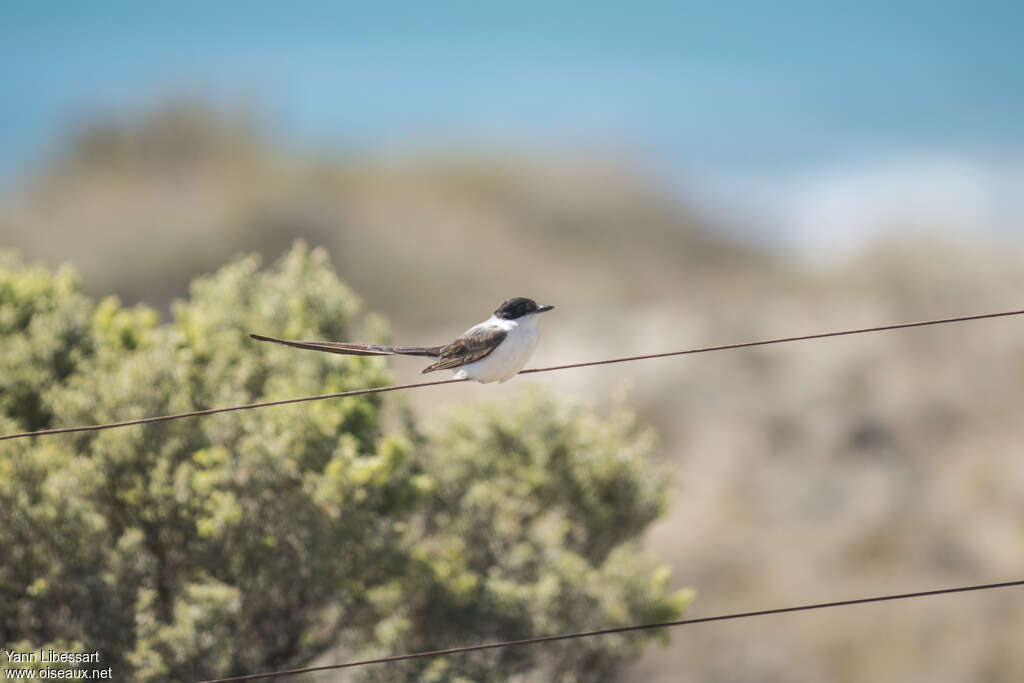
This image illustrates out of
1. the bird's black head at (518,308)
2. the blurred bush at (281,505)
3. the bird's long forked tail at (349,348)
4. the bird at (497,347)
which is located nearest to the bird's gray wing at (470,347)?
the bird at (497,347)

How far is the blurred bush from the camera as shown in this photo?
13172 millimetres

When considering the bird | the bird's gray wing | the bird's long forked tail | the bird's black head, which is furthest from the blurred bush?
the bird's long forked tail

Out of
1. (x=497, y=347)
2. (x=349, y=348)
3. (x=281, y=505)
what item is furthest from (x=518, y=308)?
(x=281, y=505)

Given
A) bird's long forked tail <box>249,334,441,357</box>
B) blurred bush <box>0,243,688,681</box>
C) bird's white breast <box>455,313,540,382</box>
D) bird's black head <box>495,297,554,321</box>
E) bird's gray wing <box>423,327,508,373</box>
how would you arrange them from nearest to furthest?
bird's long forked tail <box>249,334,441,357</box>, bird's white breast <box>455,313,540,382</box>, bird's gray wing <box>423,327,508,373</box>, bird's black head <box>495,297,554,321</box>, blurred bush <box>0,243,688,681</box>

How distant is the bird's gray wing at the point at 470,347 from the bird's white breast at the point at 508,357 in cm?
5

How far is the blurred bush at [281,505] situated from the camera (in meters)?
13.2

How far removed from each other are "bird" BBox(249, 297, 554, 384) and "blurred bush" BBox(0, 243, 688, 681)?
17.6ft

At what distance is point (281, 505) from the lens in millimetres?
13492

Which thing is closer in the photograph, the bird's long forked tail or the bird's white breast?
the bird's long forked tail

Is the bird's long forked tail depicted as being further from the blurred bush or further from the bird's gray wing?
the blurred bush

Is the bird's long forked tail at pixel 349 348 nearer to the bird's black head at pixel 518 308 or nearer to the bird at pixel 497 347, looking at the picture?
the bird at pixel 497 347

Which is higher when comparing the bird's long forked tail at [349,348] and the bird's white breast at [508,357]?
the bird's long forked tail at [349,348]

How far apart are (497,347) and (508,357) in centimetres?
11

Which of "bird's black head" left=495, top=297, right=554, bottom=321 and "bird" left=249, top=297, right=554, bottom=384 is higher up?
"bird's black head" left=495, top=297, right=554, bottom=321
